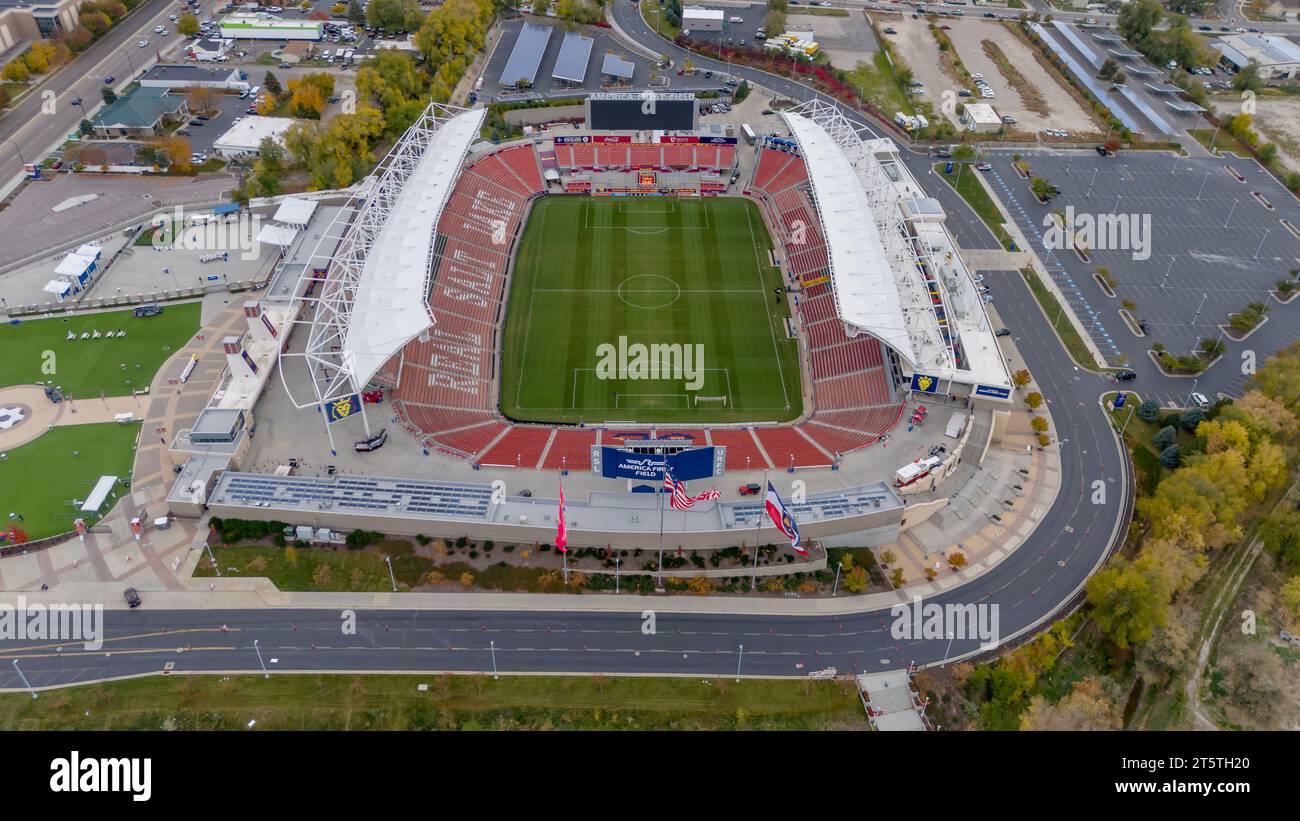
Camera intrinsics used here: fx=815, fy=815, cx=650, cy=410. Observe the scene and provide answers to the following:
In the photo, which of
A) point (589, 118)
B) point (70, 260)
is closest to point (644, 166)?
point (589, 118)

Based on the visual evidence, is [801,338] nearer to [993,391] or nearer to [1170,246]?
[993,391]

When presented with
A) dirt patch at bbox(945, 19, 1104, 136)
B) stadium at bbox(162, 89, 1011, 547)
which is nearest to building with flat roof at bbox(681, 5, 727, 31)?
dirt patch at bbox(945, 19, 1104, 136)

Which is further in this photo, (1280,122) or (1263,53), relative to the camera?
(1263,53)

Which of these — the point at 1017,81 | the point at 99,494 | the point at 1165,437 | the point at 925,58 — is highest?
the point at 925,58

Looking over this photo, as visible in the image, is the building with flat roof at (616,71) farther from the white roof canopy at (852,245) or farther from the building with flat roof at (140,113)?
the building with flat roof at (140,113)

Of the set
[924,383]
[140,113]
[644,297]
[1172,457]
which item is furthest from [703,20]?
[1172,457]

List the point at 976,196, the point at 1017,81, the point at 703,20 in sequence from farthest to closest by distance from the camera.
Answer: the point at 703,20 < the point at 1017,81 < the point at 976,196

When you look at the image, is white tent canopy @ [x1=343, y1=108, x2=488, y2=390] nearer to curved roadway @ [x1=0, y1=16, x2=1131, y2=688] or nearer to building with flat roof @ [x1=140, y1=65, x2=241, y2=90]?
curved roadway @ [x1=0, y1=16, x2=1131, y2=688]
